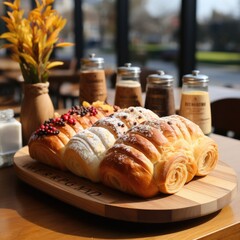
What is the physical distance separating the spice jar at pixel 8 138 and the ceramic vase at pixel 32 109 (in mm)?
110

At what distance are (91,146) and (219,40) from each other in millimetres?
2946

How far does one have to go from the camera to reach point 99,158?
2.89 feet

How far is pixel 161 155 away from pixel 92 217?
0.19 meters

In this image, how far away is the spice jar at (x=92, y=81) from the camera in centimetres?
149

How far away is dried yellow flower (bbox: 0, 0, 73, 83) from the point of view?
122 centimetres

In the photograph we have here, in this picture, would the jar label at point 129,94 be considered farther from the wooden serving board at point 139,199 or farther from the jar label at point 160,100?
the wooden serving board at point 139,199

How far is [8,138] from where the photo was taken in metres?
1.13

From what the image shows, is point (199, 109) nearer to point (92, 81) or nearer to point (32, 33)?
point (92, 81)

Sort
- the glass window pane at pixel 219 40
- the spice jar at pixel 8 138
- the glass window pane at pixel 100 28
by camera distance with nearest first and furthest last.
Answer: the spice jar at pixel 8 138 → the glass window pane at pixel 219 40 → the glass window pane at pixel 100 28

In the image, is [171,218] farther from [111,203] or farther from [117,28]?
[117,28]

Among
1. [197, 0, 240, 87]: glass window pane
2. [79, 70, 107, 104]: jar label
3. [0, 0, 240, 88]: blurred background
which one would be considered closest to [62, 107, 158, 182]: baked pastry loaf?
[79, 70, 107, 104]: jar label

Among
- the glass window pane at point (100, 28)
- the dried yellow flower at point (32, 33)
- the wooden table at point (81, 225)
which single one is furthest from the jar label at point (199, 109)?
the glass window pane at point (100, 28)

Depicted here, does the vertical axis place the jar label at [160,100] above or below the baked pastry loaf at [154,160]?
above

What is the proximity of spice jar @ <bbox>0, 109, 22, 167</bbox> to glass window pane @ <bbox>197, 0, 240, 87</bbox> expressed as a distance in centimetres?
244
